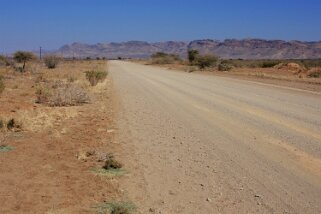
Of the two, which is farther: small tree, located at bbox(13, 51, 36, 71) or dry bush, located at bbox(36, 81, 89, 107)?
small tree, located at bbox(13, 51, 36, 71)

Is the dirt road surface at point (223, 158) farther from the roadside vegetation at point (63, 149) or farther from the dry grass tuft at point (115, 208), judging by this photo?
the roadside vegetation at point (63, 149)

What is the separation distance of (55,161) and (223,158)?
3.21 m

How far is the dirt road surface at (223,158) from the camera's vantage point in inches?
292

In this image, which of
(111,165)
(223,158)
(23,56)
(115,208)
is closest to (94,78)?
(223,158)

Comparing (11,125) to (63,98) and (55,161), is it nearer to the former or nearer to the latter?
(55,161)

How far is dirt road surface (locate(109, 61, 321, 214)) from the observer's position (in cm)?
743

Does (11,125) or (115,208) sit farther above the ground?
(115,208)

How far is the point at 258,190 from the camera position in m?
7.92

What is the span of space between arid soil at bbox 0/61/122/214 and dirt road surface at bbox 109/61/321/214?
57 cm

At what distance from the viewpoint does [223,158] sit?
10.3m

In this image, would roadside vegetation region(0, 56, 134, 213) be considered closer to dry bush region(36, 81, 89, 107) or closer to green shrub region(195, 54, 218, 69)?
dry bush region(36, 81, 89, 107)

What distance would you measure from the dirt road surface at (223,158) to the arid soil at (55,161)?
0.57 m

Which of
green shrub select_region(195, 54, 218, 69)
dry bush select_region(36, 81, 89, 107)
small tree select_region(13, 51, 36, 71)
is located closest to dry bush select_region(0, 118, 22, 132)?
dry bush select_region(36, 81, 89, 107)

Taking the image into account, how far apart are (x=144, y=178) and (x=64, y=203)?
1847mm
